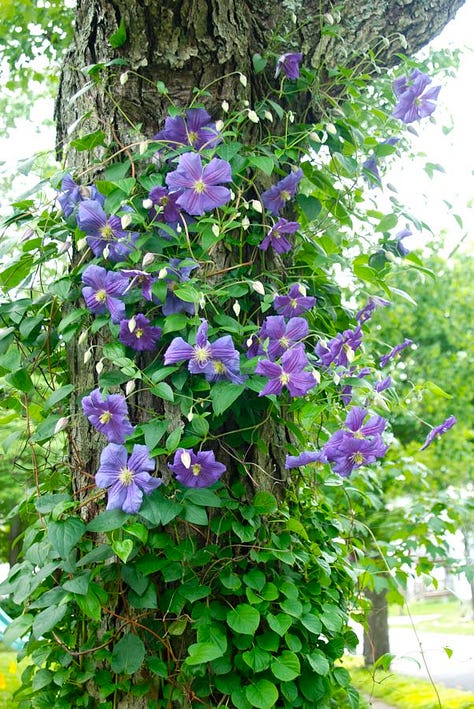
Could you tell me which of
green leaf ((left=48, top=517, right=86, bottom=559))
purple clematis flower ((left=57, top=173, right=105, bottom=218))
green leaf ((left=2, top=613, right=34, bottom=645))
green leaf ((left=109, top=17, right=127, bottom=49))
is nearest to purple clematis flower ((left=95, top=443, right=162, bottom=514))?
green leaf ((left=48, top=517, right=86, bottom=559))

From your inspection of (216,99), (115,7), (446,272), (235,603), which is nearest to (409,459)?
(235,603)

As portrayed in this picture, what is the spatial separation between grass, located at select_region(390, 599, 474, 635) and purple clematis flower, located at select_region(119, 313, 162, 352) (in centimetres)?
549

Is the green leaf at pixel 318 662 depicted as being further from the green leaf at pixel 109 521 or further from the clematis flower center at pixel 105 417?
the clematis flower center at pixel 105 417

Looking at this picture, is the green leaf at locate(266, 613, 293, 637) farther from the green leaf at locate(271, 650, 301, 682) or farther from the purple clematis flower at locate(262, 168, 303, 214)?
the purple clematis flower at locate(262, 168, 303, 214)

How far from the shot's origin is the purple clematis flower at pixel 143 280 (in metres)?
1.37

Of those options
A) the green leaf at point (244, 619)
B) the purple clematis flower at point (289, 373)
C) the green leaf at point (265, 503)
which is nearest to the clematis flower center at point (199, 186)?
the purple clematis flower at point (289, 373)

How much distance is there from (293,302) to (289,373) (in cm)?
27

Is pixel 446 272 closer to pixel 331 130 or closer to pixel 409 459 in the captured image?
pixel 409 459

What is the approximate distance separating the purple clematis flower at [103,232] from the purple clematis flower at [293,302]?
339 millimetres

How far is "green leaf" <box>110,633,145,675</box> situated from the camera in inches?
53.5

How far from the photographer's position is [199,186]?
140 cm

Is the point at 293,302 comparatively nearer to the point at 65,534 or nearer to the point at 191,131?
the point at 191,131

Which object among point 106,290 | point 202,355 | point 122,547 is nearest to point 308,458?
point 202,355

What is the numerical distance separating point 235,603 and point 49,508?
0.43 metres
